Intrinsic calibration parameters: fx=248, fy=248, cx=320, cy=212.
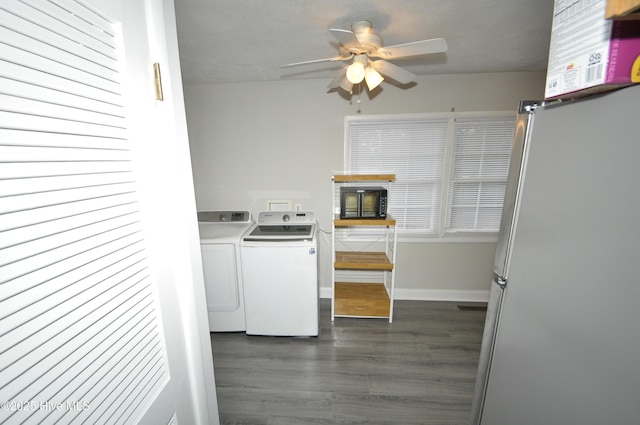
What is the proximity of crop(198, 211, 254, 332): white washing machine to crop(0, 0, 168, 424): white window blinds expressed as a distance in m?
1.54

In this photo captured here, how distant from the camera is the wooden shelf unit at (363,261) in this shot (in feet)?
7.69

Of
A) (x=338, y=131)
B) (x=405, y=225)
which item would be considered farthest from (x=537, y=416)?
(x=338, y=131)

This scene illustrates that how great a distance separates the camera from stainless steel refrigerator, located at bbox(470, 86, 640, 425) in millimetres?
523

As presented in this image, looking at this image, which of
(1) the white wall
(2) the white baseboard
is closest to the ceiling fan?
(1) the white wall

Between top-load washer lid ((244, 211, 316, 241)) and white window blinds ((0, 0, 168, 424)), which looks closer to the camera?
white window blinds ((0, 0, 168, 424))

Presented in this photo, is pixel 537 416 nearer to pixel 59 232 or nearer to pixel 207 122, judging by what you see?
pixel 59 232

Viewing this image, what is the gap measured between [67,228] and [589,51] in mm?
1190

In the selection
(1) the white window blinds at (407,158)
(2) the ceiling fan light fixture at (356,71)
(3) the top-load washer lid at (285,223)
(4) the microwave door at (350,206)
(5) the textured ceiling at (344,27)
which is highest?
(5) the textured ceiling at (344,27)

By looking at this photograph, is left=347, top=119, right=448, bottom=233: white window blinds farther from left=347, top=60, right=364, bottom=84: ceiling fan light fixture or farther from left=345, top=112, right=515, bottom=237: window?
left=347, top=60, right=364, bottom=84: ceiling fan light fixture

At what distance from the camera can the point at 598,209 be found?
1.89 feet

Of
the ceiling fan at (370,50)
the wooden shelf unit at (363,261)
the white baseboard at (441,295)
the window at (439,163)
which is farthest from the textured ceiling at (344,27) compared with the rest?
the white baseboard at (441,295)

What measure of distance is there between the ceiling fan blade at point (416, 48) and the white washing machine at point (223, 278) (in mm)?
1745

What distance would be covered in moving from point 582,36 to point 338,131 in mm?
2030

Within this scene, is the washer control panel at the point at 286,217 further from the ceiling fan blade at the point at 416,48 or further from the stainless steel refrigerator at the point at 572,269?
the stainless steel refrigerator at the point at 572,269
